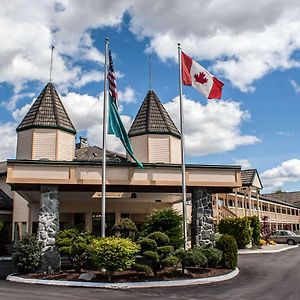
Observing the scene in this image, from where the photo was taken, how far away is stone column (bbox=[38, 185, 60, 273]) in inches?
675

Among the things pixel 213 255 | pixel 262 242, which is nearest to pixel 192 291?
pixel 213 255

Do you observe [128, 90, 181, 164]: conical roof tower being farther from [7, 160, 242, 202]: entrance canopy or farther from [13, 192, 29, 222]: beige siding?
[7, 160, 242, 202]: entrance canopy

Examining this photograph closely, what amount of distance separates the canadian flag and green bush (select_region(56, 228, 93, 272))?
7.71 meters

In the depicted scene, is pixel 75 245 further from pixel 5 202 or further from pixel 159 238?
pixel 5 202

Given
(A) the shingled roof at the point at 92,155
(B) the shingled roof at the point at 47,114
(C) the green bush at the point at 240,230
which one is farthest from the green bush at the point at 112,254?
(A) the shingled roof at the point at 92,155

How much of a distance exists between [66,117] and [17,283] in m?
17.3

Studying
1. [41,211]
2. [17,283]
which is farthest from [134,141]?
[17,283]

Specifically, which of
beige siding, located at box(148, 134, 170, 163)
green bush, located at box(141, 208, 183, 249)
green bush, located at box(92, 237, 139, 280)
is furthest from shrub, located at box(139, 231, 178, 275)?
beige siding, located at box(148, 134, 170, 163)

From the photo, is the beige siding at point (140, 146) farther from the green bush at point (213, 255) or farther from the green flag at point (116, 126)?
the green bush at point (213, 255)

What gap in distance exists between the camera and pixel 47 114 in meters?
30.1

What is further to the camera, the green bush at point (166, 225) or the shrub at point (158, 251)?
the green bush at point (166, 225)

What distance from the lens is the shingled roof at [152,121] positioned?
99.3 ft

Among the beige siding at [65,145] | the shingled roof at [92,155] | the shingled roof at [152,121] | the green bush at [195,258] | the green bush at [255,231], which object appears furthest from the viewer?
A: the shingled roof at [92,155]

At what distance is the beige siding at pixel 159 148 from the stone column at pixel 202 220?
10.2 m
